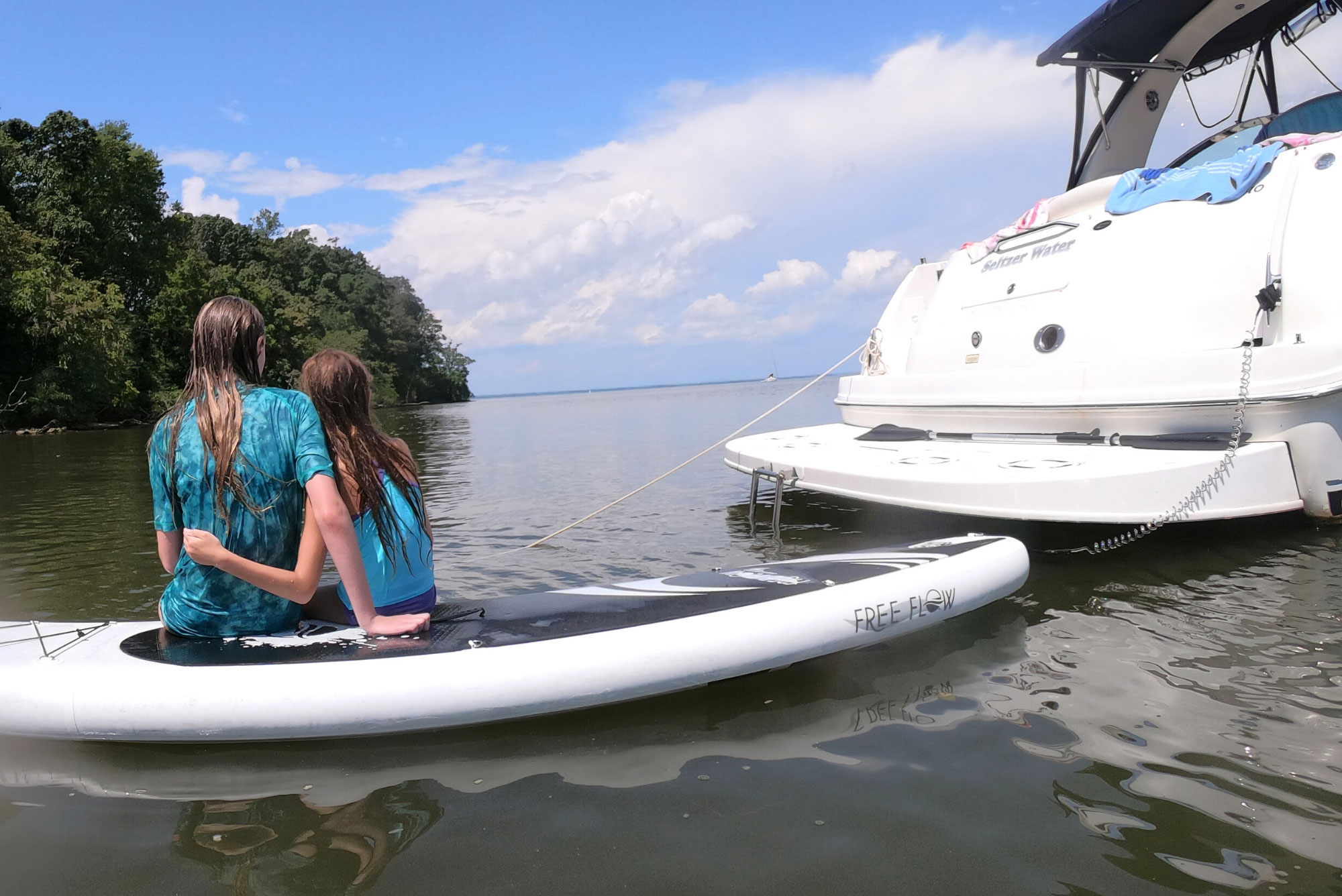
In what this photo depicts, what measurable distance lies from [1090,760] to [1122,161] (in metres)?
7.34

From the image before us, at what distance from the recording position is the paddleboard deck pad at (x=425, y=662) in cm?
294

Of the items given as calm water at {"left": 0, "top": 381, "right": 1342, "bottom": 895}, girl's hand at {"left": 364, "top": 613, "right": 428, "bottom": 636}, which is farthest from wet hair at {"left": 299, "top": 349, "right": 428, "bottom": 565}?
calm water at {"left": 0, "top": 381, "right": 1342, "bottom": 895}

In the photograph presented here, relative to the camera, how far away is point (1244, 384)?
518 centimetres

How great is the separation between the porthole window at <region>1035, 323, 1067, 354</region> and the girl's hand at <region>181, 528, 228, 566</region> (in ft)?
19.7

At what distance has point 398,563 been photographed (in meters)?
3.35

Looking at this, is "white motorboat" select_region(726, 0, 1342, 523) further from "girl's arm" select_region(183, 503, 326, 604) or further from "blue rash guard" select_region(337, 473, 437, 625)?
"girl's arm" select_region(183, 503, 326, 604)

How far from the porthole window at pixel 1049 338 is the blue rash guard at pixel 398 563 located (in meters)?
5.26

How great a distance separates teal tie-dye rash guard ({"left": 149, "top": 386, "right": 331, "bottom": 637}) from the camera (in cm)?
290

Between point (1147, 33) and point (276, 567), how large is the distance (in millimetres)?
8620

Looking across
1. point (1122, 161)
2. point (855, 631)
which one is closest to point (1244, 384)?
point (855, 631)

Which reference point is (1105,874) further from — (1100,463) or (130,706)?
(1100,463)

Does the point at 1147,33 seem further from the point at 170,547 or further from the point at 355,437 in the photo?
the point at 170,547

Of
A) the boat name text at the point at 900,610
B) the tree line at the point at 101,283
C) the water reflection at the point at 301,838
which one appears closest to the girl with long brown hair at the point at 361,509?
the water reflection at the point at 301,838

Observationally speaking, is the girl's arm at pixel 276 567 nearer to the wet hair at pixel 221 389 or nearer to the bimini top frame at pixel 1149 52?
the wet hair at pixel 221 389
